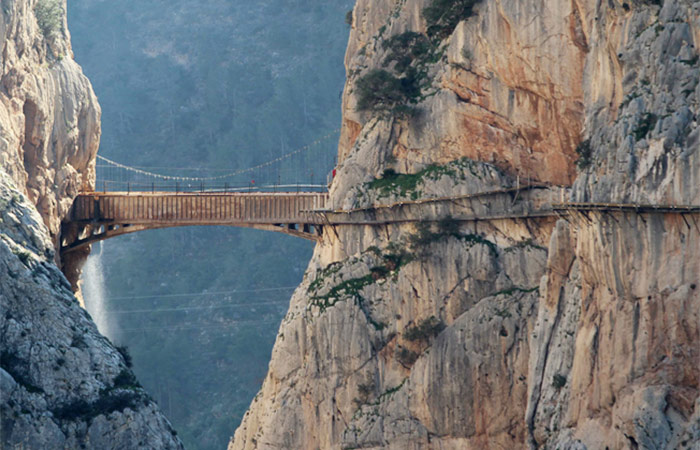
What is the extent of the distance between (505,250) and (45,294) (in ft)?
85.8

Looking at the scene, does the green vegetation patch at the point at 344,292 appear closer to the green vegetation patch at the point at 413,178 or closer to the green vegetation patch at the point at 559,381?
the green vegetation patch at the point at 413,178

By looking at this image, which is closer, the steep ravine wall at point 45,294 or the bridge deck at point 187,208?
the steep ravine wall at point 45,294

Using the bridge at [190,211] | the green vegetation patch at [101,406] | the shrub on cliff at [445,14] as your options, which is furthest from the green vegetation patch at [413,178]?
the green vegetation patch at [101,406]

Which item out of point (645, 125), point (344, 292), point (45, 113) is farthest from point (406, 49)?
point (645, 125)

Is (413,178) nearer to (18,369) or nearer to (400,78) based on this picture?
(400,78)

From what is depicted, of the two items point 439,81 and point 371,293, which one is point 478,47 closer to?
point 439,81

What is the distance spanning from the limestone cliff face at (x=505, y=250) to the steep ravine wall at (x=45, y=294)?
15.2 m

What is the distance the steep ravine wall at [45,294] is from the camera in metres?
68.2

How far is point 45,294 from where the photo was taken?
243ft

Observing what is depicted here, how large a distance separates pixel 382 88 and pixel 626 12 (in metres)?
26.9

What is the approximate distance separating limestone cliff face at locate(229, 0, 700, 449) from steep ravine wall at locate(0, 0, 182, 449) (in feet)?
49.9

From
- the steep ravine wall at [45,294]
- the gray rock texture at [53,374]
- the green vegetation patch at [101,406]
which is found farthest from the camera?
the green vegetation patch at [101,406]

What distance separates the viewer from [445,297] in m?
83.9

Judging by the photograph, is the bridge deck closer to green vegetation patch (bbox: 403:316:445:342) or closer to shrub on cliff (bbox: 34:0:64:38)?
shrub on cliff (bbox: 34:0:64:38)
